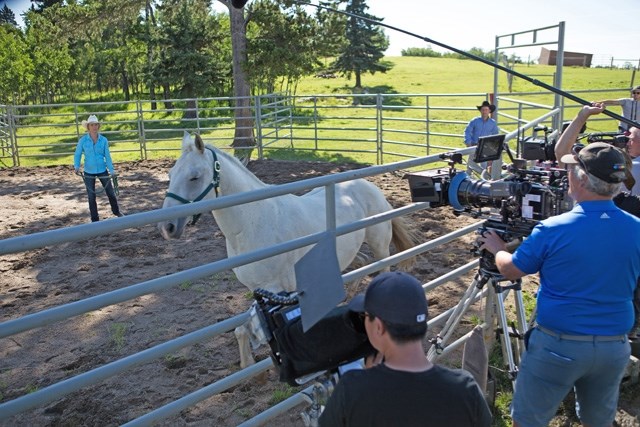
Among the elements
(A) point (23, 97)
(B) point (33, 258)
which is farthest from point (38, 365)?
(A) point (23, 97)

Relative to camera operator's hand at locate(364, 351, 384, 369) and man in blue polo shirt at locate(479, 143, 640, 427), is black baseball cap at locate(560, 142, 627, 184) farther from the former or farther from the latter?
camera operator's hand at locate(364, 351, 384, 369)

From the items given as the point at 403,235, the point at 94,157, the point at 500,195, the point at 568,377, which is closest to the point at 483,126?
the point at 403,235

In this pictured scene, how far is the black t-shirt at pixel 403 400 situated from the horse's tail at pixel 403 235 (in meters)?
4.03

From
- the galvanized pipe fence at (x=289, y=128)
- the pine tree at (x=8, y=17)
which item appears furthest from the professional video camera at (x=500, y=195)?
the pine tree at (x=8, y=17)

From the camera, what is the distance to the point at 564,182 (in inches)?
105

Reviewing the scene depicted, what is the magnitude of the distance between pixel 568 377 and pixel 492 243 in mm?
671

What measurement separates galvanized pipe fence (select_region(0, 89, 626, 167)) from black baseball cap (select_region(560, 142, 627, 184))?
23.6 feet

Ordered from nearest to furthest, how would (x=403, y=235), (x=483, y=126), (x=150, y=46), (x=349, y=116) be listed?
(x=403, y=235) < (x=483, y=126) < (x=349, y=116) < (x=150, y=46)

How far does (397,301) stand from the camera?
139cm

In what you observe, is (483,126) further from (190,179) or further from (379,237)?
(190,179)

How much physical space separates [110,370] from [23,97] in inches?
1545

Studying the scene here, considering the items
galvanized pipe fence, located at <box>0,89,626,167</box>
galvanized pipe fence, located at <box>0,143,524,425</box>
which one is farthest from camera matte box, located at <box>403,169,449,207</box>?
galvanized pipe fence, located at <box>0,89,626,167</box>

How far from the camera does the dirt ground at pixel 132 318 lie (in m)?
3.63

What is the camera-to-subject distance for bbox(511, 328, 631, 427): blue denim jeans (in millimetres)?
2189
